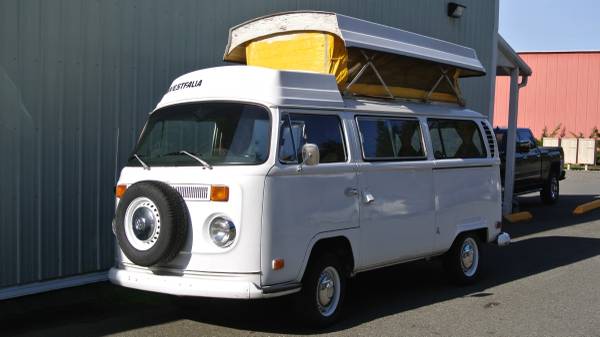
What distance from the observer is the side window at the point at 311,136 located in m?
6.06

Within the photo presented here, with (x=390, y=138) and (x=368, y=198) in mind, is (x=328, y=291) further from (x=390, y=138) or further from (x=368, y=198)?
(x=390, y=138)

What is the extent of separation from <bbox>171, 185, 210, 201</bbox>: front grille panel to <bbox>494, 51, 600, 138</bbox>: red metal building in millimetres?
36339

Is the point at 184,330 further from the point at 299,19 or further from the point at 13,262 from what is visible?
the point at 299,19

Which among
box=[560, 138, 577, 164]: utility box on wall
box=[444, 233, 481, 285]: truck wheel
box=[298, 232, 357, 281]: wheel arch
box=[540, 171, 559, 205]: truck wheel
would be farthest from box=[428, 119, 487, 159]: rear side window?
box=[560, 138, 577, 164]: utility box on wall

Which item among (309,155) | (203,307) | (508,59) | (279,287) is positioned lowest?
(203,307)

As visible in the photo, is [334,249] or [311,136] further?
[334,249]

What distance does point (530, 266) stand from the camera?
32.1 feet

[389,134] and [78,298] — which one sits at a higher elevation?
[389,134]

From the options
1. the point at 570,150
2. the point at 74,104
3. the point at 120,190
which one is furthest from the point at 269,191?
the point at 570,150

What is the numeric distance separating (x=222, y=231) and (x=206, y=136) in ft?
3.14

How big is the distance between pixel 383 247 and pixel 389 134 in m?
1.20

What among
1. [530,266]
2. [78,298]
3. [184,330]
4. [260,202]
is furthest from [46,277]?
[530,266]

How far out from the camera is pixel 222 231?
5750 millimetres

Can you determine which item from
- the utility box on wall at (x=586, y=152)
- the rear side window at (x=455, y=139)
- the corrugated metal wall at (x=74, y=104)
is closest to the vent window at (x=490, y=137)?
the rear side window at (x=455, y=139)
